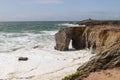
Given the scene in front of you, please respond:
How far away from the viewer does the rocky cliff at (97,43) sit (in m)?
13.8

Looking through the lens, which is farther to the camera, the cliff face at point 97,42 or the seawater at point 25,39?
the seawater at point 25,39

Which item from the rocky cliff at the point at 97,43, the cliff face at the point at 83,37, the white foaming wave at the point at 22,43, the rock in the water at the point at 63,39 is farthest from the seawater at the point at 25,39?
the rocky cliff at the point at 97,43

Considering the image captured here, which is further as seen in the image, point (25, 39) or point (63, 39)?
point (25, 39)

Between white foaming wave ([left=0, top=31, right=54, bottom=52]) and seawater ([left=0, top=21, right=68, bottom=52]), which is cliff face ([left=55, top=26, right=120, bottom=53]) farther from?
seawater ([left=0, top=21, right=68, bottom=52])

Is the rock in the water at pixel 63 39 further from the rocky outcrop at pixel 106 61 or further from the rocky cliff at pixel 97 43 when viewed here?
the rocky outcrop at pixel 106 61

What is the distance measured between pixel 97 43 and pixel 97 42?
123 mm

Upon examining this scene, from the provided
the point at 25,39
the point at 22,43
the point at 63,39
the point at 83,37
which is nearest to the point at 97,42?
the point at 83,37

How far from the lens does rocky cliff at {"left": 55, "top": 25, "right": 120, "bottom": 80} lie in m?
13.8

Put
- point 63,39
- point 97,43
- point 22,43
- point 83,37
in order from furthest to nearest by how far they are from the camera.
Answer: point 22,43 < point 83,37 < point 63,39 < point 97,43

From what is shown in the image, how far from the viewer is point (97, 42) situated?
75.5 feet

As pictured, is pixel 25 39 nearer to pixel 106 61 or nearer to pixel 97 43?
pixel 97 43

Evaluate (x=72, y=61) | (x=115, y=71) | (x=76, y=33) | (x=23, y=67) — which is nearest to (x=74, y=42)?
(x=76, y=33)

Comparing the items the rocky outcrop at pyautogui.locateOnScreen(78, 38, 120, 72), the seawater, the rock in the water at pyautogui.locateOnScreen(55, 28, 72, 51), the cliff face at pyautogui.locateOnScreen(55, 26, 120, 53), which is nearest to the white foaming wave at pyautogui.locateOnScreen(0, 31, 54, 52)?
the seawater

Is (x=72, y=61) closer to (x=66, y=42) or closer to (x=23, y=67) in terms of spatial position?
(x=23, y=67)
